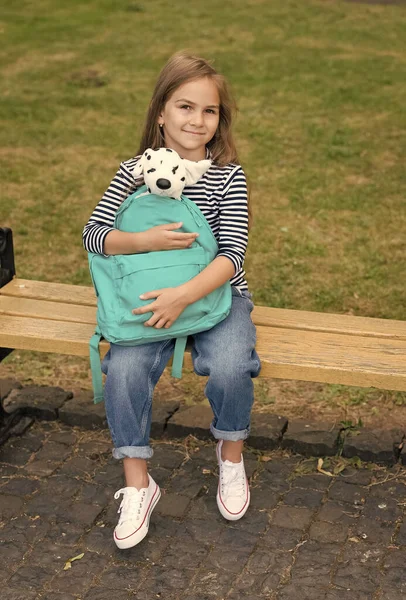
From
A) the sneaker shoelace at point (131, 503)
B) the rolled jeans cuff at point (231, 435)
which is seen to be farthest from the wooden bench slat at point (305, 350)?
the sneaker shoelace at point (131, 503)

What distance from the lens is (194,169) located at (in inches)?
138

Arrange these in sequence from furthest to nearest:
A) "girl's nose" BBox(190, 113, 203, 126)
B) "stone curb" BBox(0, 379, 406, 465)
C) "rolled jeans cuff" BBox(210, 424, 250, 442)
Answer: "stone curb" BBox(0, 379, 406, 465) < "girl's nose" BBox(190, 113, 203, 126) < "rolled jeans cuff" BBox(210, 424, 250, 442)

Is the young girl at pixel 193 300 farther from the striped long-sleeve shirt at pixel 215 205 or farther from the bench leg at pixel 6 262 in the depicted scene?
the bench leg at pixel 6 262

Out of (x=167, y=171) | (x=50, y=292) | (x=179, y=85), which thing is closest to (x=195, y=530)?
(x=50, y=292)

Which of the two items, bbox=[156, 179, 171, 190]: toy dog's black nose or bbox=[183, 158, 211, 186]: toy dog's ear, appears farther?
bbox=[183, 158, 211, 186]: toy dog's ear

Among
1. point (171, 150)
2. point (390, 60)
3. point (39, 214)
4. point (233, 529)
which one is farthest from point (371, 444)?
point (390, 60)

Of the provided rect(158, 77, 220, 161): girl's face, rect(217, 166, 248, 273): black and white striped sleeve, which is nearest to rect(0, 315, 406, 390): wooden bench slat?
rect(217, 166, 248, 273): black and white striped sleeve

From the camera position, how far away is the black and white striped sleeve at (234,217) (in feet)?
11.5

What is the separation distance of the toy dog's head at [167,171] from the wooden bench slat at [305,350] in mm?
609

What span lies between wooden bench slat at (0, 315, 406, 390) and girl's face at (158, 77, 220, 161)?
76 cm

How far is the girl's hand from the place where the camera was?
3391 millimetres

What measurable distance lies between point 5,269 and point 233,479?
1329 millimetres

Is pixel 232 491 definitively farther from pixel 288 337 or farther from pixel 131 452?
pixel 288 337

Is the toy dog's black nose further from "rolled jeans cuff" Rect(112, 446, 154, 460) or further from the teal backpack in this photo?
"rolled jeans cuff" Rect(112, 446, 154, 460)
